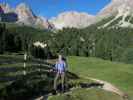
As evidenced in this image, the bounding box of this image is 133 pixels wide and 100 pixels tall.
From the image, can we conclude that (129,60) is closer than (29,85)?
No

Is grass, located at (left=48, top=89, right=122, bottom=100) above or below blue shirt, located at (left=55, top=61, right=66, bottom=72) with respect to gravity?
below

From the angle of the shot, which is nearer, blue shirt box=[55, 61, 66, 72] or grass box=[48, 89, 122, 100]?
grass box=[48, 89, 122, 100]

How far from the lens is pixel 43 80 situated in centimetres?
3988

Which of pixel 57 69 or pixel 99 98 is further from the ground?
pixel 57 69

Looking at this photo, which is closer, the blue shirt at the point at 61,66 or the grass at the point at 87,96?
the grass at the point at 87,96

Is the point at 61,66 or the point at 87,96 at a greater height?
the point at 61,66

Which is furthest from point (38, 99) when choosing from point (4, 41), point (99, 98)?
point (4, 41)

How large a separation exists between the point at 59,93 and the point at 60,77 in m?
1.25

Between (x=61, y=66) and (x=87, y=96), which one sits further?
(x=87, y=96)

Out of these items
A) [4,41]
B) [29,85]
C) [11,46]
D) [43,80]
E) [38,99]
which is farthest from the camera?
[11,46]

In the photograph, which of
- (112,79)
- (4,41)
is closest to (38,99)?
(112,79)

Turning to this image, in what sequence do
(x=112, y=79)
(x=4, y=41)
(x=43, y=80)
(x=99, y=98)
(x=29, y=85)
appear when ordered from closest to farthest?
1. (x=99, y=98)
2. (x=29, y=85)
3. (x=43, y=80)
4. (x=112, y=79)
5. (x=4, y=41)

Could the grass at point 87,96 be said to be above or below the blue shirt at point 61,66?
below

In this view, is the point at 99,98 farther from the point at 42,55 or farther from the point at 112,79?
the point at 42,55
